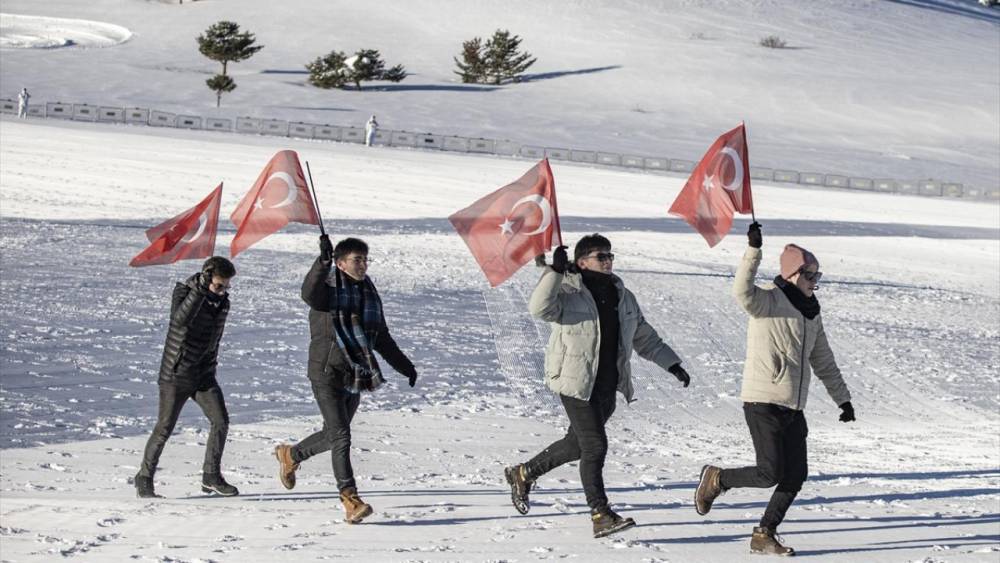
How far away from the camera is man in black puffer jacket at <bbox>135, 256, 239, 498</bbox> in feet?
26.6

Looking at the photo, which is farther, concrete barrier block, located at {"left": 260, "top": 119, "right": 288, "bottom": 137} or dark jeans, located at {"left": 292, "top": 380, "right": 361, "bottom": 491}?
concrete barrier block, located at {"left": 260, "top": 119, "right": 288, "bottom": 137}

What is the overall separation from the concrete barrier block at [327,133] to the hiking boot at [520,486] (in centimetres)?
4001

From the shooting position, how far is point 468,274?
20.4m

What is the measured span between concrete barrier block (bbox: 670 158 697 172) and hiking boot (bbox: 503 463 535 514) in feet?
126

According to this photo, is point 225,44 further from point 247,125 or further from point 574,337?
point 574,337

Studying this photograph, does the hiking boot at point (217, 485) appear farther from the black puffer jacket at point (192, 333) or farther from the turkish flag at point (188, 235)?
the turkish flag at point (188, 235)

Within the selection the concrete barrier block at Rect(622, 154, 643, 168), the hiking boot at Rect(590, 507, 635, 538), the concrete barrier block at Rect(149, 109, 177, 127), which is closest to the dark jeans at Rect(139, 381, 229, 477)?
the hiking boot at Rect(590, 507, 635, 538)

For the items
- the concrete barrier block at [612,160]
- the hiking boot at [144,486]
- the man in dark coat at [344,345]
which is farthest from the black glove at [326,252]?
the concrete barrier block at [612,160]

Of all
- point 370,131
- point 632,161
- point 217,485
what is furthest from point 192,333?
point 632,161

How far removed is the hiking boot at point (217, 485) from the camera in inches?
329

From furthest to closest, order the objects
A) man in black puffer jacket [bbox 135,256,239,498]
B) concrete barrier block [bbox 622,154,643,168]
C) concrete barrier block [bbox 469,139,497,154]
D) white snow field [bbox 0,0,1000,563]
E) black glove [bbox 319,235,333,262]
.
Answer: concrete barrier block [bbox 469,139,497,154] < concrete barrier block [bbox 622,154,643,168] < man in black puffer jacket [bbox 135,256,239,498] < white snow field [bbox 0,0,1000,563] < black glove [bbox 319,235,333,262]

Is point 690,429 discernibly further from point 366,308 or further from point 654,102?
point 654,102

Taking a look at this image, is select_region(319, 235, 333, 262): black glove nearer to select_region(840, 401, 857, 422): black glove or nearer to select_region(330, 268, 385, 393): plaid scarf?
select_region(330, 268, 385, 393): plaid scarf

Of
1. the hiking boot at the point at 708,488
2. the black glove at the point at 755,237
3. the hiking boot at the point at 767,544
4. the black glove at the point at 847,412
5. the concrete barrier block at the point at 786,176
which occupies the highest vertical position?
the concrete barrier block at the point at 786,176
